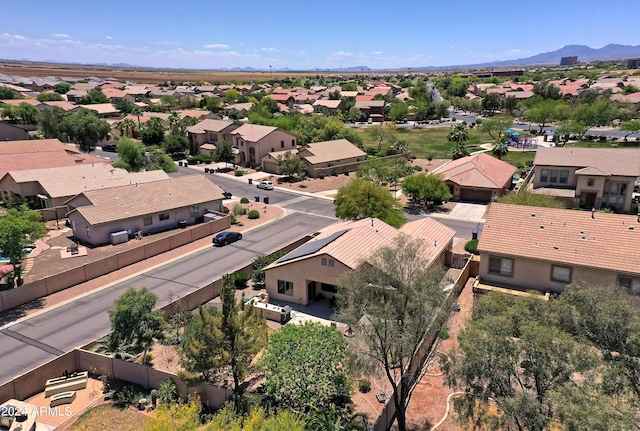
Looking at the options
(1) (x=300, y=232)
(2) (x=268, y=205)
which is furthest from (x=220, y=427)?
(2) (x=268, y=205)

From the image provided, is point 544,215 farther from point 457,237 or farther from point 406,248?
point 406,248

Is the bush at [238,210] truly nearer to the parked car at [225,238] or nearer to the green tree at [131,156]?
the parked car at [225,238]

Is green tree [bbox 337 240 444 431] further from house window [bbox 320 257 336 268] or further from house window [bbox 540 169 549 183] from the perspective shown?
house window [bbox 540 169 549 183]

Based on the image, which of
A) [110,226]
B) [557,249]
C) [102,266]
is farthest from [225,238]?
[557,249]

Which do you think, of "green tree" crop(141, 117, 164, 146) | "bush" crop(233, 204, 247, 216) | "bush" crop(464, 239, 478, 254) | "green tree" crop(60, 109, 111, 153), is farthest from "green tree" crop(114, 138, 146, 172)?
Answer: "bush" crop(464, 239, 478, 254)

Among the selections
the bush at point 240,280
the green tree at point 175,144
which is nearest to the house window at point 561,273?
the bush at point 240,280

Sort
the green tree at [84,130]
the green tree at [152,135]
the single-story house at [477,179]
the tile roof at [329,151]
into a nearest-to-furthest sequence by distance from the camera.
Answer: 1. the single-story house at [477,179]
2. the tile roof at [329,151]
3. the green tree at [84,130]
4. the green tree at [152,135]
